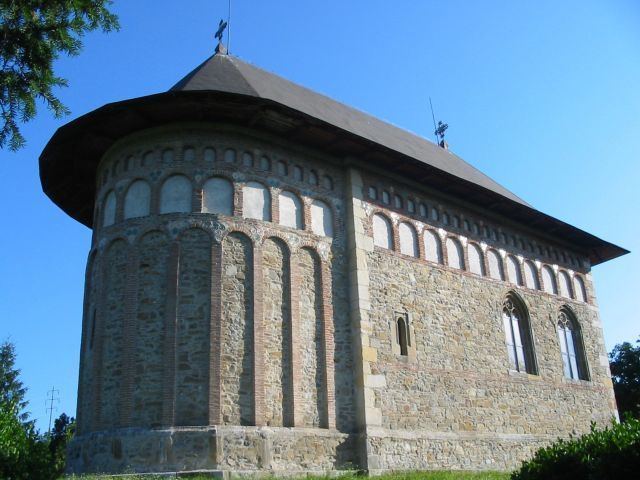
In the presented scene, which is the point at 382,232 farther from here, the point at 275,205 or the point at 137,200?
the point at 137,200

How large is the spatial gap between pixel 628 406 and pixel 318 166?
22.9 meters

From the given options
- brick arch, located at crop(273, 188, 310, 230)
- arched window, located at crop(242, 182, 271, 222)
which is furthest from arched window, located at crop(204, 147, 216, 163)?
brick arch, located at crop(273, 188, 310, 230)

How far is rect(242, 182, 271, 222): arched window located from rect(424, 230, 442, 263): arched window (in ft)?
16.2

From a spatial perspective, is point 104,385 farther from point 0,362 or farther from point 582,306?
point 0,362

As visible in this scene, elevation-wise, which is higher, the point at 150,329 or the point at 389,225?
the point at 389,225

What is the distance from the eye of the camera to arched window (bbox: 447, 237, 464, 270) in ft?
58.7

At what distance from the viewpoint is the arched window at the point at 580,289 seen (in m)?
21.8

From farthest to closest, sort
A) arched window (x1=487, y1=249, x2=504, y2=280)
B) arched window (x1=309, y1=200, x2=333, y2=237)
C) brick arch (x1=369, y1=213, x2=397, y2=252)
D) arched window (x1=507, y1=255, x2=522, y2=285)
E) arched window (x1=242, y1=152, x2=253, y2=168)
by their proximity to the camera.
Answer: arched window (x1=507, y1=255, x2=522, y2=285) < arched window (x1=487, y1=249, x2=504, y2=280) < brick arch (x1=369, y1=213, x2=397, y2=252) < arched window (x1=309, y1=200, x2=333, y2=237) < arched window (x1=242, y1=152, x2=253, y2=168)

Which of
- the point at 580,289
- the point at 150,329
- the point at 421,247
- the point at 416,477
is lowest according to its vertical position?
the point at 416,477

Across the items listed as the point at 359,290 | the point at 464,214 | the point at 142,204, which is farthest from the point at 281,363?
the point at 464,214

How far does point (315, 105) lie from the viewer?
61.1 feet

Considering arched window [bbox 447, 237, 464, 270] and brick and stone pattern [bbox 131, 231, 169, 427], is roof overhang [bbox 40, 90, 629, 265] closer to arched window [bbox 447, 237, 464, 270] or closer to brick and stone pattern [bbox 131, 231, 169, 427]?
arched window [bbox 447, 237, 464, 270]

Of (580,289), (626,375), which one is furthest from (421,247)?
(626,375)

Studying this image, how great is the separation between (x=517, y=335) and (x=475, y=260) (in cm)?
265
